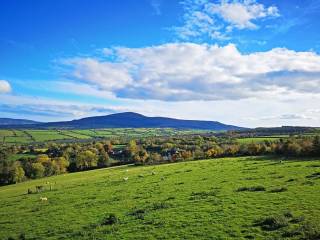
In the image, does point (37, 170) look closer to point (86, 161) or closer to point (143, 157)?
point (86, 161)

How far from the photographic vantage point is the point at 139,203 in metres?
30.8

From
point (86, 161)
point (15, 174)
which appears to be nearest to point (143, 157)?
point (86, 161)

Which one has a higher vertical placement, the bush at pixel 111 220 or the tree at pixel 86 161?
the bush at pixel 111 220

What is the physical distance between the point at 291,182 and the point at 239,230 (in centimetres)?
1476

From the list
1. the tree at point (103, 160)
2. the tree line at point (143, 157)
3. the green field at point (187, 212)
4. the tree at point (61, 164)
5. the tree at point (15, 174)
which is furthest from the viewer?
the tree at point (103, 160)

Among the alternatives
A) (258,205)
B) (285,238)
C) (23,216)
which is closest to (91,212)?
(23,216)

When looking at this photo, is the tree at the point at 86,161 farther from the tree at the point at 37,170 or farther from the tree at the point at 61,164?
the tree at the point at 37,170

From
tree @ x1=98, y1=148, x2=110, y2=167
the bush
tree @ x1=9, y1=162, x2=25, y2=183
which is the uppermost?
the bush

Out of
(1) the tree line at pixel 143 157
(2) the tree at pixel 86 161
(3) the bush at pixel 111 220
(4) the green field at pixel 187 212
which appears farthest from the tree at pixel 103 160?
(3) the bush at pixel 111 220

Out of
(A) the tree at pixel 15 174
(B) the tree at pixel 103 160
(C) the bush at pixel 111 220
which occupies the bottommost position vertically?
(A) the tree at pixel 15 174

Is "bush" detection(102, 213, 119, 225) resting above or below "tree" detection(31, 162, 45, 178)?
above

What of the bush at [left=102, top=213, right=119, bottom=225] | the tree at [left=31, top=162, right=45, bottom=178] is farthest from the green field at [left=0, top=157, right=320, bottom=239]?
the tree at [left=31, top=162, right=45, bottom=178]

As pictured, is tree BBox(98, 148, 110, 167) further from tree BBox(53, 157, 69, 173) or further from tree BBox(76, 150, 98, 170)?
tree BBox(53, 157, 69, 173)

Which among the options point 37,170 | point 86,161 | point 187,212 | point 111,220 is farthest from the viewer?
point 86,161
